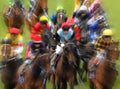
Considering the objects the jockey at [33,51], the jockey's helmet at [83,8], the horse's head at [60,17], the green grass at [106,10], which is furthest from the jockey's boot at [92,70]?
the green grass at [106,10]

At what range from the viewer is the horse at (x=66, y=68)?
10617 millimetres

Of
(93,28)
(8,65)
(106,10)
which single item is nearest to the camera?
(8,65)

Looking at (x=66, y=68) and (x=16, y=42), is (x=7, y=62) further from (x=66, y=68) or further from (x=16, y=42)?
(x=66, y=68)

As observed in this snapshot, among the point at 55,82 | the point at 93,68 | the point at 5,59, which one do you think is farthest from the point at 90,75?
the point at 5,59

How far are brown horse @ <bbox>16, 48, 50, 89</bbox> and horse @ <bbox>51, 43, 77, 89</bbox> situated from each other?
332 millimetres

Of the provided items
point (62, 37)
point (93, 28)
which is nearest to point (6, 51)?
point (62, 37)

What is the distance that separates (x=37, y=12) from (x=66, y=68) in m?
3.62

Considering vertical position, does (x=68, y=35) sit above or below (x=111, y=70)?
above

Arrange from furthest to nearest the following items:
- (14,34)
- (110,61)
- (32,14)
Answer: (32,14)
(14,34)
(110,61)

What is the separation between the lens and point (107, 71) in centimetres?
1056

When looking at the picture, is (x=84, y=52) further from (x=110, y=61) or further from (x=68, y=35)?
(x=110, y=61)

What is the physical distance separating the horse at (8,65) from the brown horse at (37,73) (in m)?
0.56

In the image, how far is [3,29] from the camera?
1591 cm

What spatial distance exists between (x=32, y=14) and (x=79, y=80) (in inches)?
117
